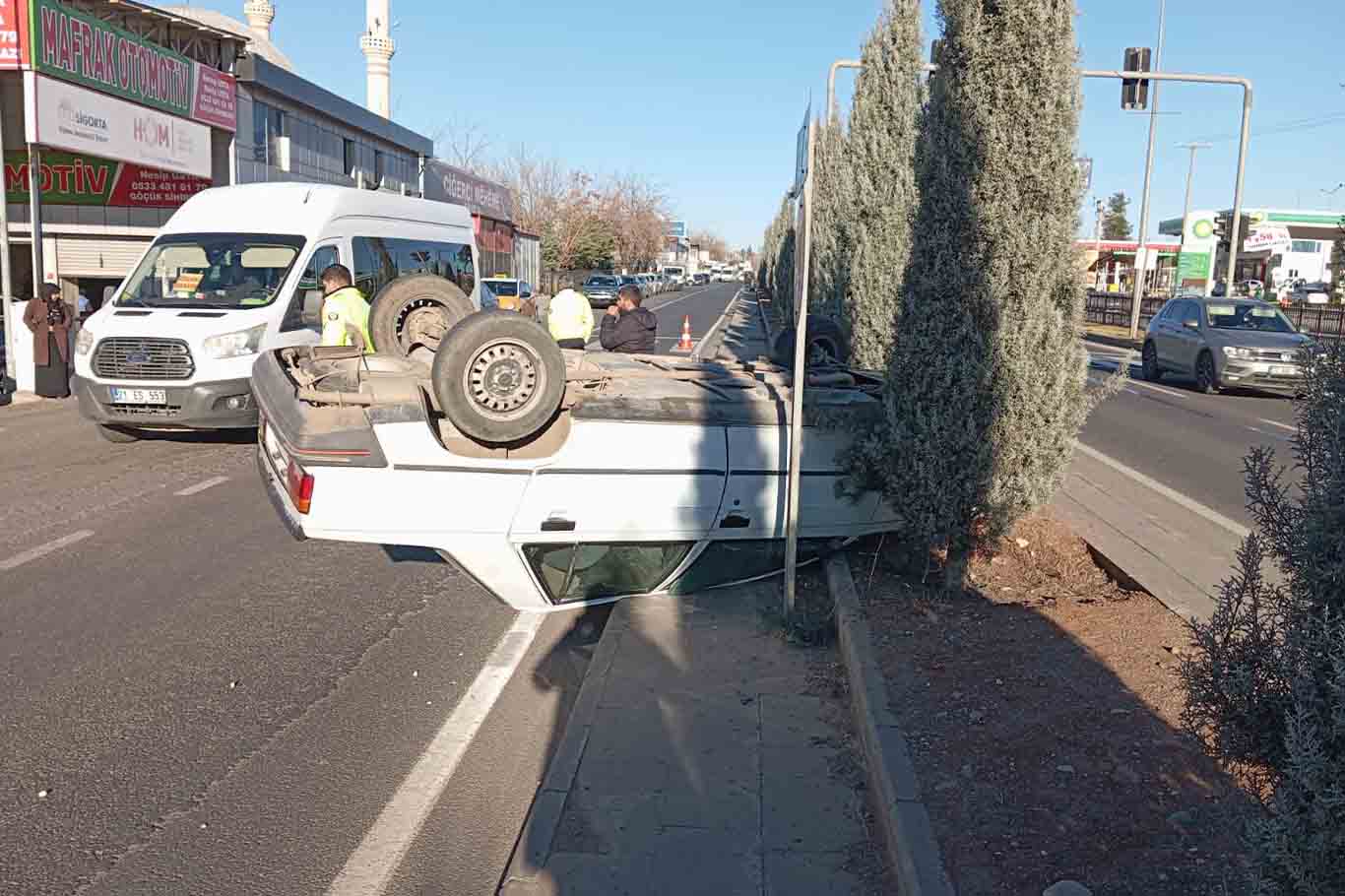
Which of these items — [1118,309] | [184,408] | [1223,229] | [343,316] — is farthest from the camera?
[1118,309]

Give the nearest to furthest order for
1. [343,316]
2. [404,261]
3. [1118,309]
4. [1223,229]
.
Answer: [343,316]
[404,261]
[1223,229]
[1118,309]

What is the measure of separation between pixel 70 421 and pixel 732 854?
1328 cm

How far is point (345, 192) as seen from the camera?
44.9ft

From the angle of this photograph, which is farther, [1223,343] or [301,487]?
[1223,343]

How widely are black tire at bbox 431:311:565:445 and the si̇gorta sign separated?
15.7 metres

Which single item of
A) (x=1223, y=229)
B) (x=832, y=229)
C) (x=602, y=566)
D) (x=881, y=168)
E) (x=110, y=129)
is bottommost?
(x=602, y=566)

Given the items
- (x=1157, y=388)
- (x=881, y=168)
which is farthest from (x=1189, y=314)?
(x=881, y=168)

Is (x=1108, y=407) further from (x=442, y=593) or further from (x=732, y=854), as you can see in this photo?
(x=732, y=854)

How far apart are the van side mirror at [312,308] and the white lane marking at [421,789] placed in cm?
601

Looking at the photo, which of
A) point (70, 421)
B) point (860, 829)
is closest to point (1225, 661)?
point (860, 829)

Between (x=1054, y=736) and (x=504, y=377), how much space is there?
3.22 m

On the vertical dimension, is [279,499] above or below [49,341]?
below

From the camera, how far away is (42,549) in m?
8.04

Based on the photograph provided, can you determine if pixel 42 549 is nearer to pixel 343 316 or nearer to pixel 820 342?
pixel 343 316
